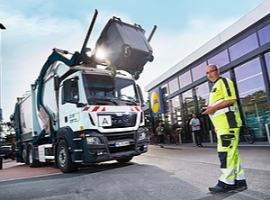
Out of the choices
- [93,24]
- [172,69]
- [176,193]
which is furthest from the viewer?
[172,69]

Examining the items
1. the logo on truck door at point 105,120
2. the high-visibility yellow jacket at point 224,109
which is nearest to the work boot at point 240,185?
the high-visibility yellow jacket at point 224,109

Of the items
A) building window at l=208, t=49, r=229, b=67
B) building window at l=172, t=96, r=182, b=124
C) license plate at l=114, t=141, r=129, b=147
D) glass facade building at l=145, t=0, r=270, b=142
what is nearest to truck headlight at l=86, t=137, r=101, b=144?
license plate at l=114, t=141, r=129, b=147

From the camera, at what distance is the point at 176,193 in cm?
342

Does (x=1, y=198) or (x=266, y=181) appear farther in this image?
(x=1, y=198)

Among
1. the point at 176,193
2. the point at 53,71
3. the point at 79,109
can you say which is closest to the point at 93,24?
the point at 79,109

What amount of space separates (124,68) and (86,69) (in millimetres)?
1054

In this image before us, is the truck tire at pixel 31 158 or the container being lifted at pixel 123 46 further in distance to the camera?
the truck tire at pixel 31 158

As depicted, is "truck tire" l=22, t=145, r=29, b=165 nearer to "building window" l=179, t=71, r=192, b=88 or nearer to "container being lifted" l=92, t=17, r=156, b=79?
"container being lifted" l=92, t=17, r=156, b=79

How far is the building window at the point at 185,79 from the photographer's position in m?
15.5

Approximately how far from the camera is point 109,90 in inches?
261

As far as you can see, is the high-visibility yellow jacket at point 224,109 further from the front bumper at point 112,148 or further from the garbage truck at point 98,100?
the front bumper at point 112,148

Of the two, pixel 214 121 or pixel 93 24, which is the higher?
pixel 93 24

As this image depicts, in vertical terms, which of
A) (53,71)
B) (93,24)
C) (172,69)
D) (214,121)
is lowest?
(214,121)

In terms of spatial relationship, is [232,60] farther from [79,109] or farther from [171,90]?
[79,109]
